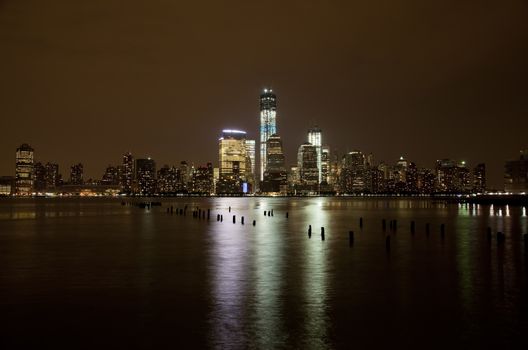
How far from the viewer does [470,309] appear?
16250 millimetres

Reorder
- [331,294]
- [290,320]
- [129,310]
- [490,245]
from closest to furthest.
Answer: [290,320] → [129,310] → [331,294] → [490,245]

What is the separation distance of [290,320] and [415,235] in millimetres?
28789

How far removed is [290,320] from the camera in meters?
14.8

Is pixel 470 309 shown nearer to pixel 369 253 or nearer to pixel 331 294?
pixel 331 294

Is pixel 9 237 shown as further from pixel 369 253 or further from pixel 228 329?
pixel 228 329

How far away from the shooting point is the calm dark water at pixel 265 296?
1330 cm

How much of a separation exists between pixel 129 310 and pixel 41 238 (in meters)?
27.9

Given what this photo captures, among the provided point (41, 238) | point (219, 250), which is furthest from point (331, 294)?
point (41, 238)

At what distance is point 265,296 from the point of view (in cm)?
1838

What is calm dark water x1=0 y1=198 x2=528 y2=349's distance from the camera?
13.3 meters

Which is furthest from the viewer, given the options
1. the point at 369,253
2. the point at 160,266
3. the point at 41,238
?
the point at 41,238

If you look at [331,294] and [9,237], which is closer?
[331,294]

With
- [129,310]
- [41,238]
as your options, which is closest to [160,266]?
[129,310]

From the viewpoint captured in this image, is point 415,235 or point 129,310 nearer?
point 129,310
